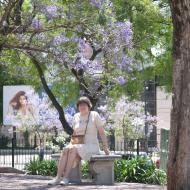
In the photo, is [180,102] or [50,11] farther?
[50,11]

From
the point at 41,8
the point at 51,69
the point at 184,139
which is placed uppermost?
the point at 41,8

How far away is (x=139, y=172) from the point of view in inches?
573

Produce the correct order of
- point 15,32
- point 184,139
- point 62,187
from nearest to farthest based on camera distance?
point 184,139 < point 62,187 < point 15,32

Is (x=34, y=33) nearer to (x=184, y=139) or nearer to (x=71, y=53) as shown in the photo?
(x=71, y=53)

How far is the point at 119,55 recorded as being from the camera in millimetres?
14727

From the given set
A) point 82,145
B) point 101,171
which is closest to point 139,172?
point 101,171

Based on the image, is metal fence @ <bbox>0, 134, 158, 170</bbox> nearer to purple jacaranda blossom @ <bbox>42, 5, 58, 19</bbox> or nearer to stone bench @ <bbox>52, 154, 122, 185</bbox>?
purple jacaranda blossom @ <bbox>42, 5, 58, 19</bbox>

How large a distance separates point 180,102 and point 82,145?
166 inches

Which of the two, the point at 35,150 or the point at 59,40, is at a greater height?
the point at 59,40

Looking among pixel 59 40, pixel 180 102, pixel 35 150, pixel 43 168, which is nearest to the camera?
pixel 180 102

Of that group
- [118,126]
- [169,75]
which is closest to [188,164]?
[169,75]

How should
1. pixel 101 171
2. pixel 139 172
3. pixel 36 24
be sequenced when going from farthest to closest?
pixel 139 172
pixel 36 24
pixel 101 171

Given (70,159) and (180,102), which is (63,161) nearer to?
(70,159)

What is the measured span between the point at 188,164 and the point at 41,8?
25.1 ft
